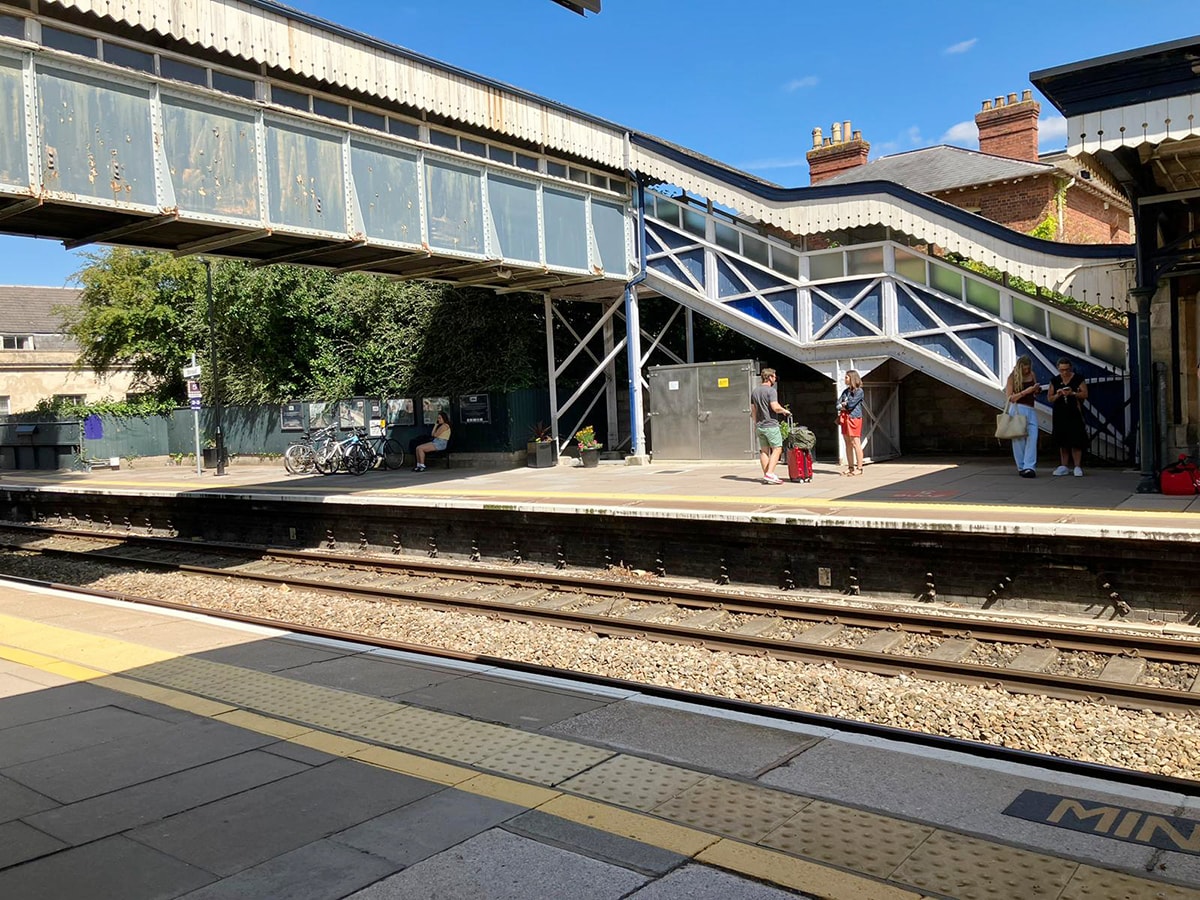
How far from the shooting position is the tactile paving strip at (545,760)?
5121 millimetres

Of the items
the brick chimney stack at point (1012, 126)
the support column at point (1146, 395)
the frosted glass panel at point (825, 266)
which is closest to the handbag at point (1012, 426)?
the support column at point (1146, 395)

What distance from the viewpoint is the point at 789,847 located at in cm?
420

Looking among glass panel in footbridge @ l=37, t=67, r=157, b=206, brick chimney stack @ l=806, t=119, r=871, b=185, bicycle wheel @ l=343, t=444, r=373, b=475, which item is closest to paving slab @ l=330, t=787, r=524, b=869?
glass panel in footbridge @ l=37, t=67, r=157, b=206

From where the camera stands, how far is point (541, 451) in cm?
2188

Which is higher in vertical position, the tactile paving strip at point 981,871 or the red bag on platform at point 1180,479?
the red bag on platform at point 1180,479

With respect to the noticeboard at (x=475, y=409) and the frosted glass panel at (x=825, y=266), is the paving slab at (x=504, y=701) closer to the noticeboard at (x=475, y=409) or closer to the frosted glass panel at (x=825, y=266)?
the frosted glass panel at (x=825, y=266)

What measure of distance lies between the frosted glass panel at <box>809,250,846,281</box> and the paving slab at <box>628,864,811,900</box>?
49.1 ft

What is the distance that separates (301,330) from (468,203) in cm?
1242

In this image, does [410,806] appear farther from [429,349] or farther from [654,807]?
[429,349]

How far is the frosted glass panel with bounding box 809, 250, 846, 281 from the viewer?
696 inches

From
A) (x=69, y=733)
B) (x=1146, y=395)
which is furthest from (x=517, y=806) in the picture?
(x=1146, y=395)

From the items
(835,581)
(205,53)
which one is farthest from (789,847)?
(205,53)

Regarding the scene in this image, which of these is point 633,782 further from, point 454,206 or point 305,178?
point 454,206

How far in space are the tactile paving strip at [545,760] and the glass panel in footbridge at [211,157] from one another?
9.73m
